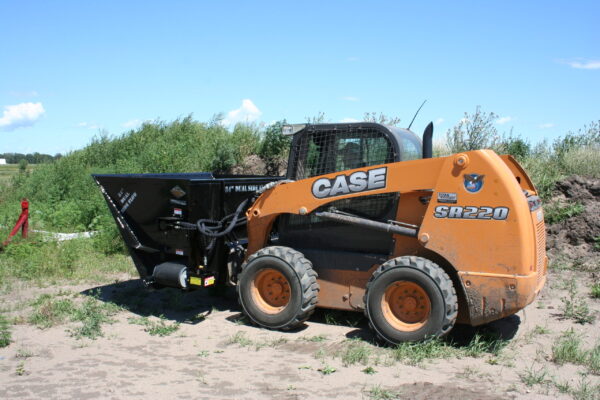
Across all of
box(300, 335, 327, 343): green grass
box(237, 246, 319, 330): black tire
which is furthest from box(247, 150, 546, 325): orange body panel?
box(300, 335, 327, 343): green grass

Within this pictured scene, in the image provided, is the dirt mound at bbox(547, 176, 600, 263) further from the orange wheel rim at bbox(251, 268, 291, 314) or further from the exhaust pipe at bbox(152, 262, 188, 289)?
the exhaust pipe at bbox(152, 262, 188, 289)

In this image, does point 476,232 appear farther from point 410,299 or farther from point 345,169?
point 345,169

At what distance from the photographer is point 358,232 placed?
601 centimetres

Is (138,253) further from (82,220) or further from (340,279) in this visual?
(82,220)

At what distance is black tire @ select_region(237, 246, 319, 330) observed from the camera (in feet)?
19.4

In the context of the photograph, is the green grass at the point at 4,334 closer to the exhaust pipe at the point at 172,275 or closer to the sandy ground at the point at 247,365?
the sandy ground at the point at 247,365

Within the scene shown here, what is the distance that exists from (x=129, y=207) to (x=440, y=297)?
3823 millimetres

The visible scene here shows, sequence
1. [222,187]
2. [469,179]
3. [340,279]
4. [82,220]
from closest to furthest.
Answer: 1. [469,179]
2. [340,279]
3. [222,187]
4. [82,220]

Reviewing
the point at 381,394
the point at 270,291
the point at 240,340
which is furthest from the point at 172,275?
the point at 381,394

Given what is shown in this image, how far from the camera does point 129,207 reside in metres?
6.95

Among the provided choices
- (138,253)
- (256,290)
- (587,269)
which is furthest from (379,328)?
(587,269)

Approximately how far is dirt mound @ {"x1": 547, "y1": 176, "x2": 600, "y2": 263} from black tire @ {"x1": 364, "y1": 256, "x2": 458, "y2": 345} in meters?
3.75

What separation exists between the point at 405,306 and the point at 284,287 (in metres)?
1.36

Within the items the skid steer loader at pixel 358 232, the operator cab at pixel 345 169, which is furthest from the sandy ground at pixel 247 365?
the operator cab at pixel 345 169
